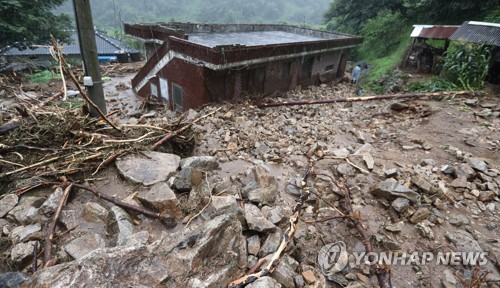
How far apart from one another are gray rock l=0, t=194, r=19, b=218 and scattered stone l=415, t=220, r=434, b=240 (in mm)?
5327

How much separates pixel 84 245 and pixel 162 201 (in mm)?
903

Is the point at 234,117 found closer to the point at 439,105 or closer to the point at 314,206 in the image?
the point at 314,206

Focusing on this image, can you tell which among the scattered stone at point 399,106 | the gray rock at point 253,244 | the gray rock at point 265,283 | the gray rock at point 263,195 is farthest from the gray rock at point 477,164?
the gray rock at point 265,283

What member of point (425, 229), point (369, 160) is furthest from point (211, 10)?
point (425, 229)

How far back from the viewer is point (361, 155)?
17.8ft

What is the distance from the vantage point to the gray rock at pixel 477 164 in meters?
4.84

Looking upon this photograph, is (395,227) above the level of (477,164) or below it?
below

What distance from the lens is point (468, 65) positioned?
367 inches

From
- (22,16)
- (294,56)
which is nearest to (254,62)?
(294,56)

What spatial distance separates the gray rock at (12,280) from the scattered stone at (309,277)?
8.35 feet

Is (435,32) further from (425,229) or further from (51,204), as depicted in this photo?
(51,204)

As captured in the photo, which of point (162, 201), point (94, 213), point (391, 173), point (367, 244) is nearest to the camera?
point (94, 213)

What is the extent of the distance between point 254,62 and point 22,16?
1141cm

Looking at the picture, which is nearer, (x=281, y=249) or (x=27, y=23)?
(x=281, y=249)
